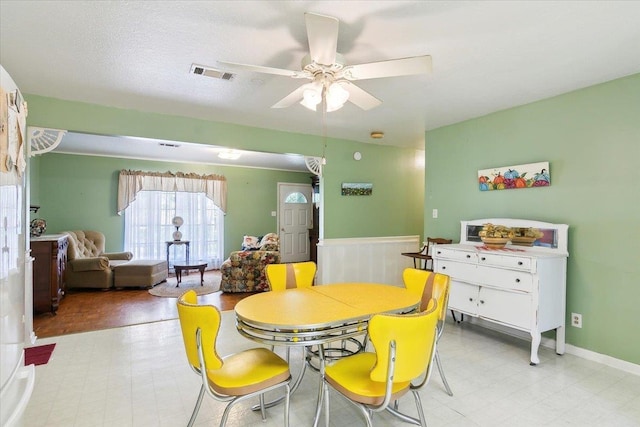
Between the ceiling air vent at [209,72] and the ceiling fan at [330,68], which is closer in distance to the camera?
the ceiling fan at [330,68]

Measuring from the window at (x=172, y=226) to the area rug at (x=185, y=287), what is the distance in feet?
3.14

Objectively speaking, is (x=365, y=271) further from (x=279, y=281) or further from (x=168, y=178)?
(x=168, y=178)

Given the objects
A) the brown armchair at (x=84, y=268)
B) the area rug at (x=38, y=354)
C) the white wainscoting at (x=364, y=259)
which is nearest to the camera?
the area rug at (x=38, y=354)

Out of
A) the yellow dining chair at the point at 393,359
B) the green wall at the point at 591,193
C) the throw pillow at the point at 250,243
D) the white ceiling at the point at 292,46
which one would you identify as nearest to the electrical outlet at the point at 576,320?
the green wall at the point at 591,193

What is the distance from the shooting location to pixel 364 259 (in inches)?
196

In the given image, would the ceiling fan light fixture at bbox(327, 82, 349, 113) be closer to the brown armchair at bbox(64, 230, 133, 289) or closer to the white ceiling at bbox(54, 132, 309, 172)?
the white ceiling at bbox(54, 132, 309, 172)

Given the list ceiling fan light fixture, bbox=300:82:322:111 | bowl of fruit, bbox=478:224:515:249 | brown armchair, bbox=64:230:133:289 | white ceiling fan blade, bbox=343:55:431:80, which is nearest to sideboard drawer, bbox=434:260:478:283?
bowl of fruit, bbox=478:224:515:249

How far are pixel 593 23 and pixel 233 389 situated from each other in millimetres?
2899

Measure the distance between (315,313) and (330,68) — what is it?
1459mm

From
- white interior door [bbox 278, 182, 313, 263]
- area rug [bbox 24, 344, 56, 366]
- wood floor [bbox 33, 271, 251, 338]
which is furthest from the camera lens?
white interior door [bbox 278, 182, 313, 263]

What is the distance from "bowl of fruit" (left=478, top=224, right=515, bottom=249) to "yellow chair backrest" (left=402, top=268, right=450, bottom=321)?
46.5 inches

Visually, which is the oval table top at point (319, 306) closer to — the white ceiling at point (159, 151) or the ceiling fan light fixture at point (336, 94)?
the ceiling fan light fixture at point (336, 94)

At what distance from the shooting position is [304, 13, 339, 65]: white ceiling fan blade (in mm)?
1592

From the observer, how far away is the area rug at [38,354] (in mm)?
2760
